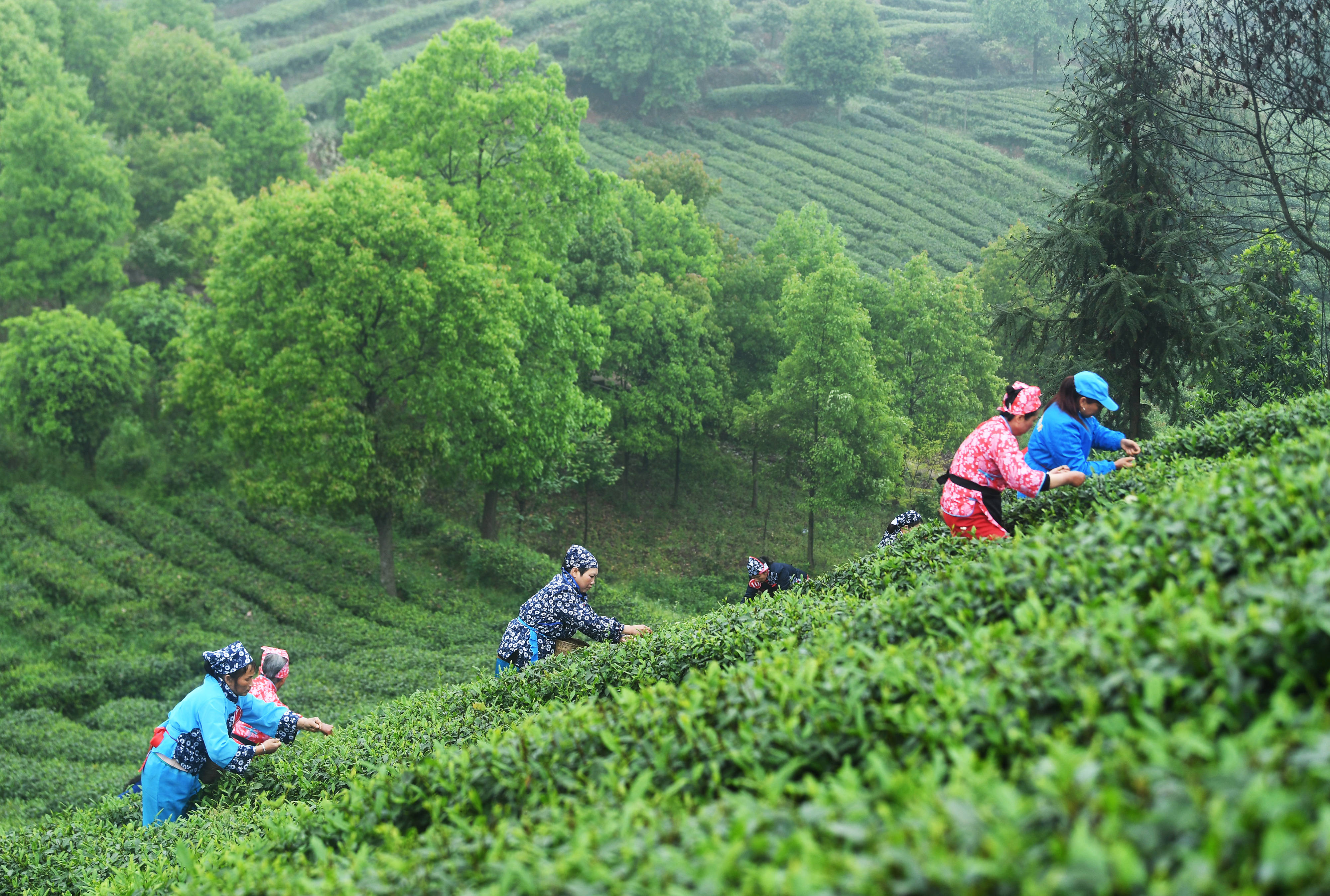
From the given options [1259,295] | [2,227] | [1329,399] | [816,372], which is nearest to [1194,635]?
[1329,399]

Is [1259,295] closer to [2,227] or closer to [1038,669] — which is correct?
[1038,669]

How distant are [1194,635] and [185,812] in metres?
7.40

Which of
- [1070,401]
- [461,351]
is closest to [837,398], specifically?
[461,351]

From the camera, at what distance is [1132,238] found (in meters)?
15.1

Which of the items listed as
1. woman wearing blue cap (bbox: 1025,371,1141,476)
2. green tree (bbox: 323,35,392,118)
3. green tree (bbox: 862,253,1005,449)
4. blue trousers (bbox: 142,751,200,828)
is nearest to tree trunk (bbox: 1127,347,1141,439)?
woman wearing blue cap (bbox: 1025,371,1141,476)

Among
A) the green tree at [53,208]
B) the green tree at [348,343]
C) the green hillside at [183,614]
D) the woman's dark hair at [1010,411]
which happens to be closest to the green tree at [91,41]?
the green tree at [53,208]

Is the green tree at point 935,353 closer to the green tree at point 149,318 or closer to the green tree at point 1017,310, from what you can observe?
the green tree at point 1017,310

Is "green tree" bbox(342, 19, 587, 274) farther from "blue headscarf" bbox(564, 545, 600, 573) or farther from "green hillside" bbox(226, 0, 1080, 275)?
"green hillside" bbox(226, 0, 1080, 275)

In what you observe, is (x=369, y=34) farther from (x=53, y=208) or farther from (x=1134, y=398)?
(x=1134, y=398)

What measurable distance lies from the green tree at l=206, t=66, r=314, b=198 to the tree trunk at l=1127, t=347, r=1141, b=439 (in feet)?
113

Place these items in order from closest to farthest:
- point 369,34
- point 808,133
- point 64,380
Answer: point 64,380 < point 808,133 < point 369,34

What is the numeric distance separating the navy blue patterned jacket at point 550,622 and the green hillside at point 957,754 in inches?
92.0

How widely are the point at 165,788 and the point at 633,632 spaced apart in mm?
3902

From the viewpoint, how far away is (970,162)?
62.5 m
